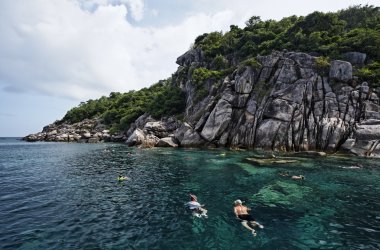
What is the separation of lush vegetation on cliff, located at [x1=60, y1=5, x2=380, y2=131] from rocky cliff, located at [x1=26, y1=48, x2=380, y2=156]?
299 centimetres

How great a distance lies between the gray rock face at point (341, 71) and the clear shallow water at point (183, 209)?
1196 inches

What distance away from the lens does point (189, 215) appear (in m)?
18.3

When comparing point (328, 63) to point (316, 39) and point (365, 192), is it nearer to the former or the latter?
point (316, 39)

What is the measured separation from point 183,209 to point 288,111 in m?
45.9

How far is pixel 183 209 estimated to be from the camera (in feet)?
64.3

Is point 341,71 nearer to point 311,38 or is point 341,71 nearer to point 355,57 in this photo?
point 355,57

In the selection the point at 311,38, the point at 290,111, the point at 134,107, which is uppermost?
the point at 311,38

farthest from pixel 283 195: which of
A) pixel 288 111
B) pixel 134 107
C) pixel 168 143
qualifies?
pixel 134 107

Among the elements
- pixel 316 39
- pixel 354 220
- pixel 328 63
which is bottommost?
pixel 354 220

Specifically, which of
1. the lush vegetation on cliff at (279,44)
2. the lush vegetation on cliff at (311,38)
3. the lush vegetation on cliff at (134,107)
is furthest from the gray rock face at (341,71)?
the lush vegetation on cliff at (134,107)

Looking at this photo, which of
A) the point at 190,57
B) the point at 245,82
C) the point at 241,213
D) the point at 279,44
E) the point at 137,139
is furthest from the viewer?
the point at 190,57

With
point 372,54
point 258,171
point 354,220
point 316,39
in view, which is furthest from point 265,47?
point 354,220

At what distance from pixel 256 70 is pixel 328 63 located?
17.6 m

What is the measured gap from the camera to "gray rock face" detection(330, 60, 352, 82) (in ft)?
190
